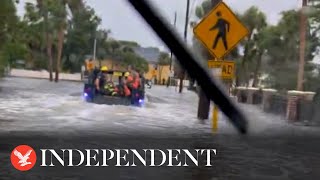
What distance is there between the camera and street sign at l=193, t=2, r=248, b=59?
13516 millimetres

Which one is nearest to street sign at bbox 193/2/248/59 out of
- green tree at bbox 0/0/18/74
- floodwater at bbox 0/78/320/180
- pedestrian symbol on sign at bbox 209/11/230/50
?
pedestrian symbol on sign at bbox 209/11/230/50

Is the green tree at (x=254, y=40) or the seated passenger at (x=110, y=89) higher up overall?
the green tree at (x=254, y=40)

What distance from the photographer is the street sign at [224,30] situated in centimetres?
1352

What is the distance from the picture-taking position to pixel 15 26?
3719 cm

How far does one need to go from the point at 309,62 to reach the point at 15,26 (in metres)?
17.7

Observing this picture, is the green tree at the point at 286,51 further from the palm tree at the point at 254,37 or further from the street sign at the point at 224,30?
the street sign at the point at 224,30

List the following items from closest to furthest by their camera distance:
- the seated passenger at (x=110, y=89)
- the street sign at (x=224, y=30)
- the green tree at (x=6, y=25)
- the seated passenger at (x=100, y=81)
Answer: the street sign at (x=224, y=30)
the seated passenger at (x=110, y=89)
the seated passenger at (x=100, y=81)
the green tree at (x=6, y=25)

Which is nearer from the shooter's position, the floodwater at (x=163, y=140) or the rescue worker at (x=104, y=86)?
the floodwater at (x=163, y=140)

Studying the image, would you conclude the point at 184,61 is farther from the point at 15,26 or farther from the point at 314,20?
the point at 15,26

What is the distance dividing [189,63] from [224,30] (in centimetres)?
914

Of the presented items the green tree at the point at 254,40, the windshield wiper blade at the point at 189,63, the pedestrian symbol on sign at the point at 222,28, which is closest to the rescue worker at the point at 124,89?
the pedestrian symbol on sign at the point at 222,28

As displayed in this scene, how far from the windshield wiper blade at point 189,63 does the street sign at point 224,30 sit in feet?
23.3

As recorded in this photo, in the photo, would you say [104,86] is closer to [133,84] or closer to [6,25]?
[133,84]

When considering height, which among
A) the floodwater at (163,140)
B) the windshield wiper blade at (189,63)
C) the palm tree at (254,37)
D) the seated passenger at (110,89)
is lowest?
the floodwater at (163,140)
